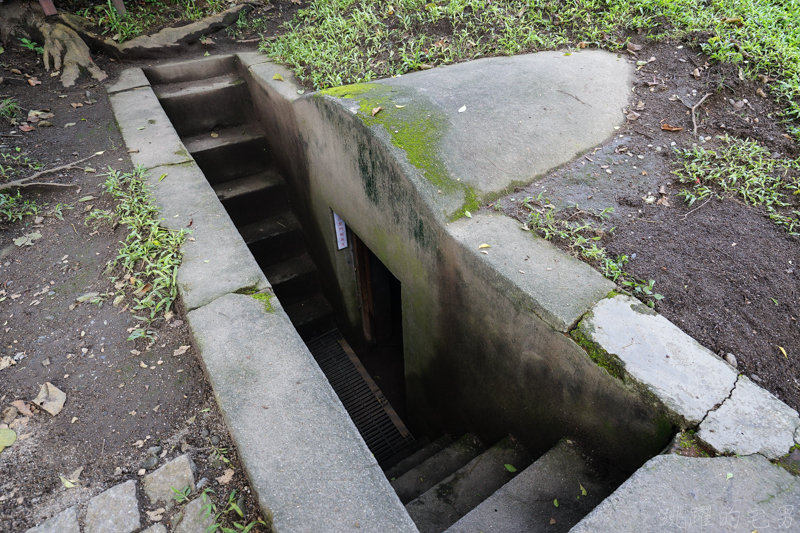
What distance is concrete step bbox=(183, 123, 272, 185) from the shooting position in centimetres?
561

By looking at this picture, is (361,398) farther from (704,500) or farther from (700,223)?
(704,500)

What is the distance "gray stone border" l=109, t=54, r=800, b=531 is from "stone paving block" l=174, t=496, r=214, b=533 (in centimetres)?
22

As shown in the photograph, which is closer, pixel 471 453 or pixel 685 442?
pixel 685 442

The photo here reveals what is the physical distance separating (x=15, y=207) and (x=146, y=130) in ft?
4.41

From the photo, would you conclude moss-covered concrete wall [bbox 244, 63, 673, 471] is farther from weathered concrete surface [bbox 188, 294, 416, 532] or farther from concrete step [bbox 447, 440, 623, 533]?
weathered concrete surface [bbox 188, 294, 416, 532]

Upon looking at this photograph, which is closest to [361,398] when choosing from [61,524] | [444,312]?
[444,312]

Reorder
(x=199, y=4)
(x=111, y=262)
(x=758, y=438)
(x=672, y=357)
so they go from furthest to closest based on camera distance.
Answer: (x=199, y=4) → (x=111, y=262) → (x=672, y=357) → (x=758, y=438)

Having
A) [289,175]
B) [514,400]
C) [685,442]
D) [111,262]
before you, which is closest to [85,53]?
[289,175]

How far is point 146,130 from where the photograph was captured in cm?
427

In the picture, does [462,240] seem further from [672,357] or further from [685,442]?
[685,442]

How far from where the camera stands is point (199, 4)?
20.5ft

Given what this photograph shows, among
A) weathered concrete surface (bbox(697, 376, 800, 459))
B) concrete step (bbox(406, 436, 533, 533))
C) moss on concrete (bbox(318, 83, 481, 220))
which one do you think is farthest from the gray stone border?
concrete step (bbox(406, 436, 533, 533))

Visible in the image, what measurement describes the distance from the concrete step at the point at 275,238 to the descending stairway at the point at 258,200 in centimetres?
1

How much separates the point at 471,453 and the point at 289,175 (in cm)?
393
